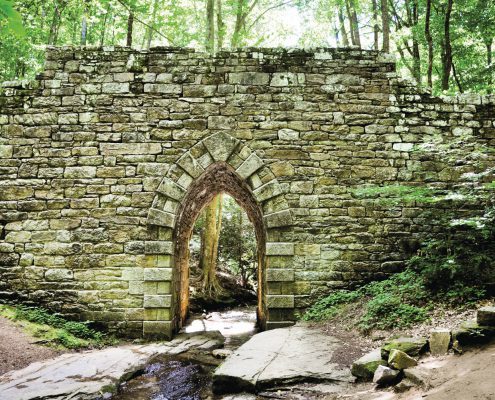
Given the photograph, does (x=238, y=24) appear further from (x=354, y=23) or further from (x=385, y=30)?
(x=385, y=30)

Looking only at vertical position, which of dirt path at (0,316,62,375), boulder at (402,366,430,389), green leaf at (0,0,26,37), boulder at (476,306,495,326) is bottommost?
dirt path at (0,316,62,375)

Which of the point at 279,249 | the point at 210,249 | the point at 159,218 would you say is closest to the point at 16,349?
the point at 159,218

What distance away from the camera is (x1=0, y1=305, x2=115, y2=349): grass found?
18.2 ft

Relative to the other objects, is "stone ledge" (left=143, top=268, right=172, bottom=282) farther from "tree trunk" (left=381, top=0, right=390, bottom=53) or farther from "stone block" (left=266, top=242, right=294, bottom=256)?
"tree trunk" (left=381, top=0, right=390, bottom=53)

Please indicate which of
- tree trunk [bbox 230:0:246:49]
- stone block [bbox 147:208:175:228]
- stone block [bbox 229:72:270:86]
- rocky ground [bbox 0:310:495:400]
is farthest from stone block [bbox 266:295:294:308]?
tree trunk [bbox 230:0:246:49]

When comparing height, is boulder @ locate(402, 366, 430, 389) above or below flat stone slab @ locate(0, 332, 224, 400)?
above

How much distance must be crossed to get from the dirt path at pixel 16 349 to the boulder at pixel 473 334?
4955 millimetres

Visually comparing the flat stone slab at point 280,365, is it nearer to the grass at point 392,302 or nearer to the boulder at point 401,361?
the boulder at point 401,361

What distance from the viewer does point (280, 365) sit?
158 inches

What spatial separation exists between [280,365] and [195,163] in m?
3.59

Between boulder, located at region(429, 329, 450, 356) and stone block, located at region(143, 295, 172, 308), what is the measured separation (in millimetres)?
4036

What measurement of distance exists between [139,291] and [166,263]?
626 mm

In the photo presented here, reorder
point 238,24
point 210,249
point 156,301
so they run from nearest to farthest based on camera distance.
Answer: point 156,301, point 210,249, point 238,24

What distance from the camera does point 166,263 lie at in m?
6.18
